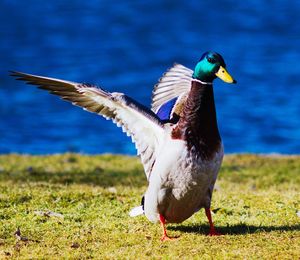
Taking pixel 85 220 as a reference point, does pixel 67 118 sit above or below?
above

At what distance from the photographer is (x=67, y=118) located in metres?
22.2

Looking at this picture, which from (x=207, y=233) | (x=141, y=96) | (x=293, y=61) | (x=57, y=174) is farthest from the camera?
(x=293, y=61)

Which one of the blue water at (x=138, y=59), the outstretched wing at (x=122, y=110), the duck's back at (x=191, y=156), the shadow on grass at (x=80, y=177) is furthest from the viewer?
the blue water at (x=138, y=59)

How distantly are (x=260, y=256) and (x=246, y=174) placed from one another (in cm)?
572

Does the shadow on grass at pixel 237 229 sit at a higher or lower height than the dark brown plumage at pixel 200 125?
→ lower

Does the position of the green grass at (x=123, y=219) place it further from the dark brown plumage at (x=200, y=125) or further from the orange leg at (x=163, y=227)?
the dark brown plumage at (x=200, y=125)

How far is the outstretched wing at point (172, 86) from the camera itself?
9109mm

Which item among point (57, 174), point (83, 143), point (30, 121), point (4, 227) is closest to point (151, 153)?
point (4, 227)

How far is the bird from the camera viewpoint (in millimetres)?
7203

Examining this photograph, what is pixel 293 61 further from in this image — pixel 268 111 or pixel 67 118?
pixel 67 118

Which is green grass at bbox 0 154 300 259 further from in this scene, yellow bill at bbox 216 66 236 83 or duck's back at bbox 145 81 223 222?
yellow bill at bbox 216 66 236 83

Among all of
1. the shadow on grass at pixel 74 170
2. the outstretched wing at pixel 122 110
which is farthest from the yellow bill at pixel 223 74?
the shadow on grass at pixel 74 170

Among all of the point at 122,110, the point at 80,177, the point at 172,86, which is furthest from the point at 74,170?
the point at 122,110

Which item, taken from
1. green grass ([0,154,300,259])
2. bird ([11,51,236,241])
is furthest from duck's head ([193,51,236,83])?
green grass ([0,154,300,259])
